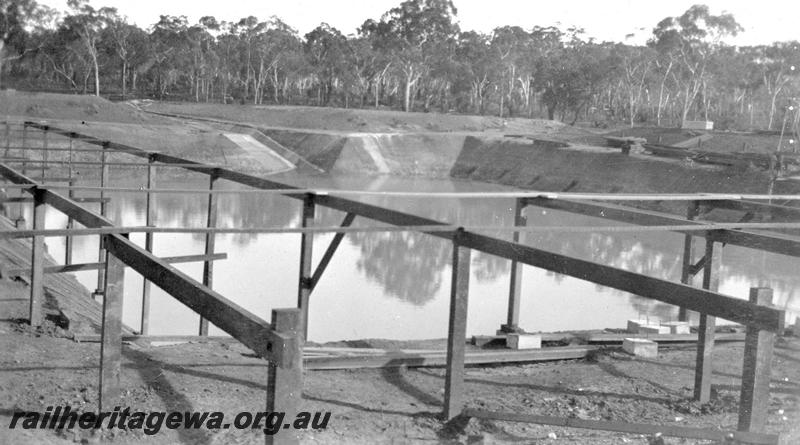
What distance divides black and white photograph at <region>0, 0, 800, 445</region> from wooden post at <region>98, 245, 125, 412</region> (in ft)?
0.05

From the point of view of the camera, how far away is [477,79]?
238 feet

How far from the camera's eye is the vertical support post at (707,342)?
6.60 meters

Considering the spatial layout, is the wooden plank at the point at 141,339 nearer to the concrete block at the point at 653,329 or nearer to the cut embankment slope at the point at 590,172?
the concrete block at the point at 653,329

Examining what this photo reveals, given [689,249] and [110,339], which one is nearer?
[110,339]

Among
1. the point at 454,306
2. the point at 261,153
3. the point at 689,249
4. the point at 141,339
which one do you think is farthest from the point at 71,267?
the point at 261,153

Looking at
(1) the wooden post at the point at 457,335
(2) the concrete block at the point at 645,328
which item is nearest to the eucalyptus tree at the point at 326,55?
(2) the concrete block at the point at 645,328

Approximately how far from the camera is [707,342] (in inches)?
267

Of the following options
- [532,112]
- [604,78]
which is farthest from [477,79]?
[604,78]

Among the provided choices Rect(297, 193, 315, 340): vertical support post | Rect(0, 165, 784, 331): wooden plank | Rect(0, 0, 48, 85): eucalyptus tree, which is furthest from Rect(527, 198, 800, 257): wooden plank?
Rect(0, 0, 48, 85): eucalyptus tree

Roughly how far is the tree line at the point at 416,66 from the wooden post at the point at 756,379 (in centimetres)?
5221

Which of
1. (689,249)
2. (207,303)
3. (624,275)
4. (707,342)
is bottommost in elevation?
(707,342)

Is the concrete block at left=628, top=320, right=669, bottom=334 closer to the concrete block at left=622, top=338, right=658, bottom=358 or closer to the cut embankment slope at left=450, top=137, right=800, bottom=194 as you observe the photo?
the concrete block at left=622, top=338, right=658, bottom=358

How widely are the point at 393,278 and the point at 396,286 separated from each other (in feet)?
2.39

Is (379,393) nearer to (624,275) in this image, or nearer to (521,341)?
(624,275)
